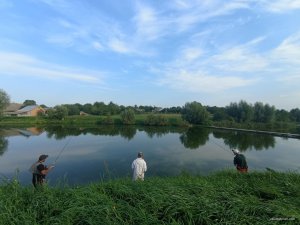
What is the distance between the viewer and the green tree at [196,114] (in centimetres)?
6397

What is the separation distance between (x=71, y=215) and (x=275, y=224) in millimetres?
2533

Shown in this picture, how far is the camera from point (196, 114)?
6462cm

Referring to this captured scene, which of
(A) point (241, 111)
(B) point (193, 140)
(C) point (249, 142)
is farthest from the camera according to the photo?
(A) point (241, 111)

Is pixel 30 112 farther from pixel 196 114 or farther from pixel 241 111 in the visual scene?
pixel 241 111

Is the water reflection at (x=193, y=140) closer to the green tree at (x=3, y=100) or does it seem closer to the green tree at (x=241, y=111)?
the green tree at (x=241, y=111)

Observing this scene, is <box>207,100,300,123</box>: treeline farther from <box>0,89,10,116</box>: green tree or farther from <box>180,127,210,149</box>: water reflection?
<box>0,89,10,116</box>: green tree

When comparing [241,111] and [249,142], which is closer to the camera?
[249,142]

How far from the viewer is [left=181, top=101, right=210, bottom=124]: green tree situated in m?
64.0

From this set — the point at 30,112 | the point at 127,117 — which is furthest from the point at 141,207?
the point at 30,112

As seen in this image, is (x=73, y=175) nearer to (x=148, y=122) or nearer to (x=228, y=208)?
(x=228, y=208)

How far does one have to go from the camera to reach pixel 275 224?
10.0 ft

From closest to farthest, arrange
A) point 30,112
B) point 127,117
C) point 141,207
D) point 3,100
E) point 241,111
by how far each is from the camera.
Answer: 1. point 141,207
2. point 241,111
3. point 3,100
4. point 127,117
5. point 30,112

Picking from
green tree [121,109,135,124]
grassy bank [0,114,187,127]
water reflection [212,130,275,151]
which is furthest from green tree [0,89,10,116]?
water reflection [212,130,275,151]

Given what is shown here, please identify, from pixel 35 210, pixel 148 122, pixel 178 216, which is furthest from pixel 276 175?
pixel 148 122
